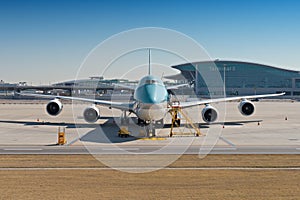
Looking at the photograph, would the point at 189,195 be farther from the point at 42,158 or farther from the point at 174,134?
the point at 174,134

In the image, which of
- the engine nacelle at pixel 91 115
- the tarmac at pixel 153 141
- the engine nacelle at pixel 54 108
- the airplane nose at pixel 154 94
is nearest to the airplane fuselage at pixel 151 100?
the airplane nose at pixel 154 94

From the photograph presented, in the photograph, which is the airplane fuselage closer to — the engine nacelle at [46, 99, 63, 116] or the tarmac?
the tarmac

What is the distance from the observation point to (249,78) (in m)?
174

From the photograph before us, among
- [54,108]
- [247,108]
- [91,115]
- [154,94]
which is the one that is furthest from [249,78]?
[154,94]

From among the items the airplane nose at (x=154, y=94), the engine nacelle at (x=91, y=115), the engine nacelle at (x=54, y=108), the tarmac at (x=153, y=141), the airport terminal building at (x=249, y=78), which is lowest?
the tarmac at (x=153, y=141)

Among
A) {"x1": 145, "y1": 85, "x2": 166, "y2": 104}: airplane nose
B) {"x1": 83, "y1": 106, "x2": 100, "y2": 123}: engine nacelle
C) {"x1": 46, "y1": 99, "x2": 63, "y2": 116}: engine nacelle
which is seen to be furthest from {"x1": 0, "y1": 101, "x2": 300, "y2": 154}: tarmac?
{"x1": 145, "y1": 85, "x2": 166, "y2": 104}: airplane nose

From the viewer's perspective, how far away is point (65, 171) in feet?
56.9

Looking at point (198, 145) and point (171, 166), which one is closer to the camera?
point (171, 166)

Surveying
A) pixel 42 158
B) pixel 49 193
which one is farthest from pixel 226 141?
pixel 49 193

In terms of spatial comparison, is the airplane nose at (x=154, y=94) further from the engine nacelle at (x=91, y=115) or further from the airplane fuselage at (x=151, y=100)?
the engine nacelle at (x=91, y=115)

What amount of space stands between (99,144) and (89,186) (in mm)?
11752

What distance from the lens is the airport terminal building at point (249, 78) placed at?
166875 mm

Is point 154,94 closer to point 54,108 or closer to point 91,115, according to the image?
point 91,115

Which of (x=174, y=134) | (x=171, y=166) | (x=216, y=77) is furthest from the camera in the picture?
(x=216, y=77)
